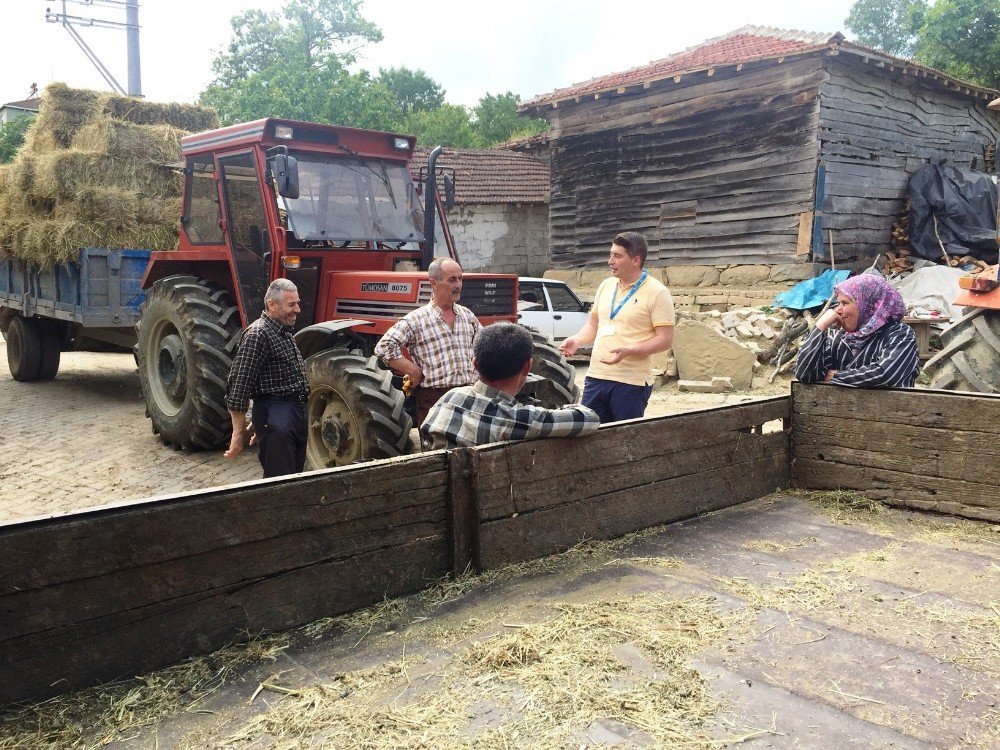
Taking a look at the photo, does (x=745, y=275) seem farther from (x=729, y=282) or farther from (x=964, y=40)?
(x=964, y=40)

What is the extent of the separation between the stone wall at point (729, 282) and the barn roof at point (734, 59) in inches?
140

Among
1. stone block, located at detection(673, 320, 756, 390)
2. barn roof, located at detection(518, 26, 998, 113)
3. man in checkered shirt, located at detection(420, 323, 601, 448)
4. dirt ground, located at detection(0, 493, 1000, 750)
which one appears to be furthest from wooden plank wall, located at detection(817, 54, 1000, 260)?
man in checkered shirt, located at detection(420, 323, 601, 448)

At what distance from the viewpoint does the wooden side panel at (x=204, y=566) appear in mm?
2410

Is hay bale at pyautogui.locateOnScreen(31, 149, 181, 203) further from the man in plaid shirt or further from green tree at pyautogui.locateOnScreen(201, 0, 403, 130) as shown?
green tree at pyautogui.locateOnScreen(201, 0, 403, 130)

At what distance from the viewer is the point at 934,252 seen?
1502 centimetres

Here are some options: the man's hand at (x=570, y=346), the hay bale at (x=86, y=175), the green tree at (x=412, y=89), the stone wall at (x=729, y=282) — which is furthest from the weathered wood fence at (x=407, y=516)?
the green tree at (x=412, y=89)

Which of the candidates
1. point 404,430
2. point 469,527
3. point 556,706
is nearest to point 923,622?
point 556,706

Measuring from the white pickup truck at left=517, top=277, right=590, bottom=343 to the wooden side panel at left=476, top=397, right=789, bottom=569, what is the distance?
9.14m

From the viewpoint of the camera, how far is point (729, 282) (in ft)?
52.9

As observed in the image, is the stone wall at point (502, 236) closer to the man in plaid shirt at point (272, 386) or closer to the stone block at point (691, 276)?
the stone block at point (691, 276)

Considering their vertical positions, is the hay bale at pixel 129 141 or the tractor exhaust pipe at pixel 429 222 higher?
the hay bale at pixel 129 141

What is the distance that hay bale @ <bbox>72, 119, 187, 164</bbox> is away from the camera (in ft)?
33.0

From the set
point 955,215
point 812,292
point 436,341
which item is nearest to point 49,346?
point 436,341

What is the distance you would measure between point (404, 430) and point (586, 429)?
77.4 inches
